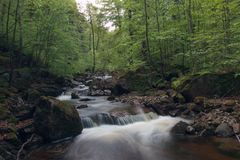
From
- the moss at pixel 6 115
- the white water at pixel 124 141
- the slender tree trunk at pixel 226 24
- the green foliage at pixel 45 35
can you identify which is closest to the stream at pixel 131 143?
the white water at pixel 124 141

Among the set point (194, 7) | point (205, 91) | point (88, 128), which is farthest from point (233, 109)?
point (194, 7)

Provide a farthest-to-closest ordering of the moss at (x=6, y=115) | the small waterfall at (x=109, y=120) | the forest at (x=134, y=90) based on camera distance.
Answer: the small waterfall at (x=109, y=120) < the moss at (x=6, y=115) < the forest at (x=134, y=90)

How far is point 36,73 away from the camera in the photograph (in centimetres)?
2330

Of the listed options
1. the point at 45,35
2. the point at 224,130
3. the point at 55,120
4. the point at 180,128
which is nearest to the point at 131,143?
the point at 180,128

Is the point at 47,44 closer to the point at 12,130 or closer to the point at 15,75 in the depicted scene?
the point at 15,75

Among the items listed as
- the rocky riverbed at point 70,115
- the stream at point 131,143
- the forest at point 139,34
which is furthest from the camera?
the forest at point 139,34

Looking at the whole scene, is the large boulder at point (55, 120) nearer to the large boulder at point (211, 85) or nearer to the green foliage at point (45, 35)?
the large boulder at point (211, 85)

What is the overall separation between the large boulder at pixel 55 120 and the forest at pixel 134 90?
43 mm

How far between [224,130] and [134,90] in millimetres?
10143

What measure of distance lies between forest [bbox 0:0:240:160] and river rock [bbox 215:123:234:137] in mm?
42

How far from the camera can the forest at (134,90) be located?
10977 millimetres

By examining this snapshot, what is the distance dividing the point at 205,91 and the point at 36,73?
14272 mm

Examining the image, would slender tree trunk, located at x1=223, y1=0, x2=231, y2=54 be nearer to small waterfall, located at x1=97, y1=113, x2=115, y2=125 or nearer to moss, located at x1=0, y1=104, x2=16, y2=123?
small waterfall, located at x1=97, y1=113, x2=115, y2=125

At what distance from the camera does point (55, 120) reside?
472 inches
